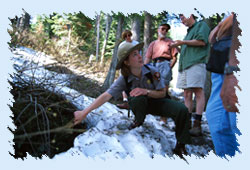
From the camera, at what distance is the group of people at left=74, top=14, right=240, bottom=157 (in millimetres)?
1321

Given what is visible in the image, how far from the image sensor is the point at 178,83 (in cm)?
166

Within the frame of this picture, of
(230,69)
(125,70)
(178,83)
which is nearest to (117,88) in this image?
(125,70)

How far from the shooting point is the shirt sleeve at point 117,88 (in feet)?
4.52

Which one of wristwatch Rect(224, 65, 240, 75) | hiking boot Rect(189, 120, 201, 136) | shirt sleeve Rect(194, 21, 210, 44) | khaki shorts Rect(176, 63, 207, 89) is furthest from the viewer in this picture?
hiking boot Rect(189, 120, 201, 136)

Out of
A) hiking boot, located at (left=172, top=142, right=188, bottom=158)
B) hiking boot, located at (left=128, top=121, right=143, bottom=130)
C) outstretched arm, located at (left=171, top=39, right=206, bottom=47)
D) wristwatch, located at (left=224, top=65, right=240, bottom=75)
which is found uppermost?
outstretched arm, located at (left=171, top=39, right=206, bottom=47)

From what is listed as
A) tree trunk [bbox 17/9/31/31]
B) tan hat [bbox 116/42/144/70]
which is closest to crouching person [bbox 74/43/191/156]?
tan hat [bbox 116/42/144/70]

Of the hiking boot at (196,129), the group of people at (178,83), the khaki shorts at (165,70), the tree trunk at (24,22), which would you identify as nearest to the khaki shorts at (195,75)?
the group of people at (178,83)

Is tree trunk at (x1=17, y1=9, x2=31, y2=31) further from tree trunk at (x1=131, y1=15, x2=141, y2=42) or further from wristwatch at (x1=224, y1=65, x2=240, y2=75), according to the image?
wristwatch at (x1=224, y1=65, x2=240, y2=75)

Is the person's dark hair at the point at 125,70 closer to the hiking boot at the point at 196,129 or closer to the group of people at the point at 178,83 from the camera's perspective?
the group of people at the point at 178,83

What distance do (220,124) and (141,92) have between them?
2.14ft

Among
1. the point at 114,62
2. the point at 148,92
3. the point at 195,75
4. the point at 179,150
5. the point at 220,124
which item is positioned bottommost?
the point at 179,150

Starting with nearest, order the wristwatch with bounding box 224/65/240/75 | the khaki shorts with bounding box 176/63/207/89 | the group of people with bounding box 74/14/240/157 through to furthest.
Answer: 1. the wristwatch with bounding box 224/65/240/75
2. the group of people with bounding box 74/14/240/157
3. the khaki shorts with bounding box 176/63/207/89

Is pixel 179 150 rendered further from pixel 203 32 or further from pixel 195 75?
pixel 203 32

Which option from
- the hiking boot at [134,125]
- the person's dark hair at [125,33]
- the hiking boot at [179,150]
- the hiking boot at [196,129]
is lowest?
the hiking boot at [179,150]
